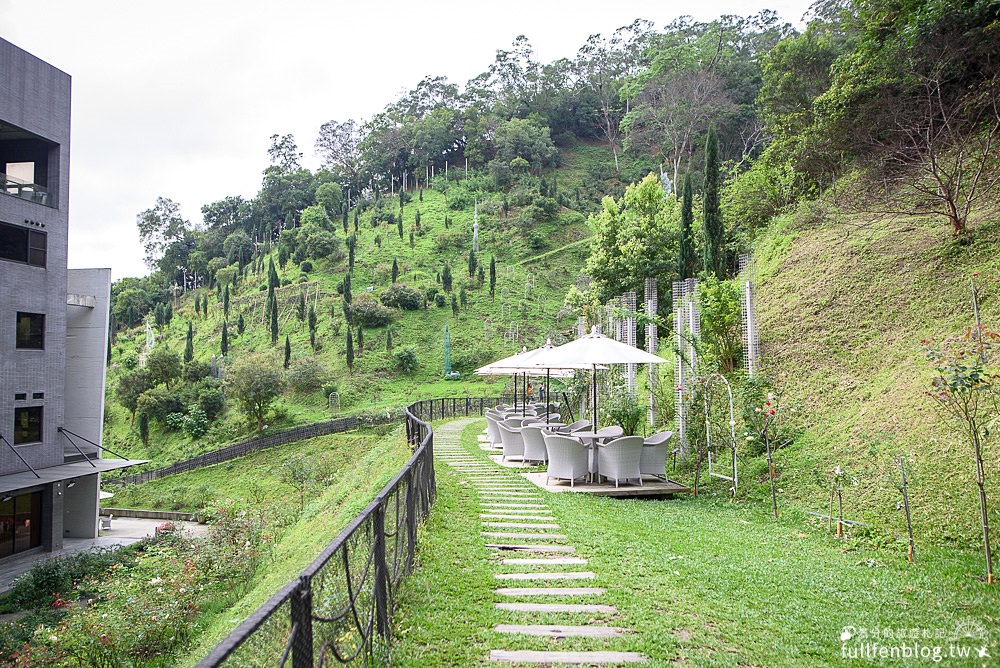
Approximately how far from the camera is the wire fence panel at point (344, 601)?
2.15 metres

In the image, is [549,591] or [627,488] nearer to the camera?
[549,591]

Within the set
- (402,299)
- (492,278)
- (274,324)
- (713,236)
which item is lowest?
(274,324)

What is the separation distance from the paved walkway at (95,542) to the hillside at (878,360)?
1782 cm

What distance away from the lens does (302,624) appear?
239cm

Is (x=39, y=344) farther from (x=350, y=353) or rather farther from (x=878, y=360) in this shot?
(x=878, y=360)

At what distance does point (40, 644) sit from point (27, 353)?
11429mm

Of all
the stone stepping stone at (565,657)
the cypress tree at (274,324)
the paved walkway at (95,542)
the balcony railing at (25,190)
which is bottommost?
the paved walkway at (95,542)

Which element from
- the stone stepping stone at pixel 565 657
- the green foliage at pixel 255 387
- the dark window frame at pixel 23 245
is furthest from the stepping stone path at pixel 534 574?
the green foliage at pixel 255 387

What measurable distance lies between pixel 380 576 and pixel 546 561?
195 cm

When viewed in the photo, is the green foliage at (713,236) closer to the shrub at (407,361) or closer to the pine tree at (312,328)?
the shrub at (407,361)

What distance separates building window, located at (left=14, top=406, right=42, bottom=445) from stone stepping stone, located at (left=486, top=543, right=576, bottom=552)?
1745 centimetres

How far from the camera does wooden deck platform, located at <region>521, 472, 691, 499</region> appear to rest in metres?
8.34

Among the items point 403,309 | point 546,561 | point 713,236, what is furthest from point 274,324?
point 546,561

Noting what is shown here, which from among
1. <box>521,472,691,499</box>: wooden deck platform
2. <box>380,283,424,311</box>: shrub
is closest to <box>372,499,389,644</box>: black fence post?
<box>521,472,691,499</box>: wooden deck platform
